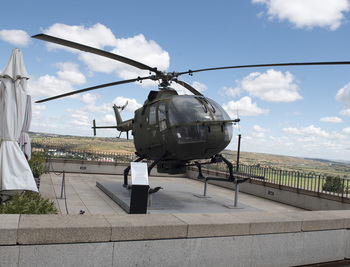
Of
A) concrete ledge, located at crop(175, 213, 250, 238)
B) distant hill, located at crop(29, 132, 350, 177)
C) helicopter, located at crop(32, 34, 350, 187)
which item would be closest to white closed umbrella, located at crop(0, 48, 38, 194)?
helicopter, located at crop(32, 34, 350, 187)

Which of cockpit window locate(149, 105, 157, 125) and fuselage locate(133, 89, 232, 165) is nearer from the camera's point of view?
fuselage locate(133, 89, 232, 165)

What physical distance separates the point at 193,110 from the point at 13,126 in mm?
4646

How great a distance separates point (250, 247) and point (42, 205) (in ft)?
11.4

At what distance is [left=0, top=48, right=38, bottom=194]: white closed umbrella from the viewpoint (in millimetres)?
6934

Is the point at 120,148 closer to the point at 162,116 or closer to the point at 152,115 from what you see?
the point at 152,115

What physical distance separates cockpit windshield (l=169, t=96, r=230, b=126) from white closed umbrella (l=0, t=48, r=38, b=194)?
398 centimetres

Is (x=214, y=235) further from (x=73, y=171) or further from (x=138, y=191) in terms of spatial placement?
(x=73, y=171)

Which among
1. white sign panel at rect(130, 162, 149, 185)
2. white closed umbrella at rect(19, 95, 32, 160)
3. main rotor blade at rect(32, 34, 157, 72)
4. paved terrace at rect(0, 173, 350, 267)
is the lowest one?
paved terrace at rect(0, 173, 350, 267)

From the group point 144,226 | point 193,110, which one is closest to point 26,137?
point 193,110

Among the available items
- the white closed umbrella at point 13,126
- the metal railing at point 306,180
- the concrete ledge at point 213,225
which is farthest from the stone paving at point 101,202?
the concrete ledge at point 213,225

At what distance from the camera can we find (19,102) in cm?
744

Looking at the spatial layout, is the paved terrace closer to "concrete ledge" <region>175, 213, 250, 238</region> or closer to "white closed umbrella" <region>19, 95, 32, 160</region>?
"concrete ledge" <region>175, 213, 250, 238</region>

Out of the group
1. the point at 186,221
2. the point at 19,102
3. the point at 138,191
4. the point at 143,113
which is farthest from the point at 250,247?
the point at 143,113

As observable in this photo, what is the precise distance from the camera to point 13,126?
24.1ft
